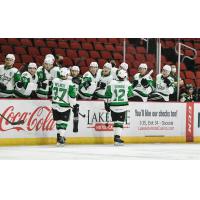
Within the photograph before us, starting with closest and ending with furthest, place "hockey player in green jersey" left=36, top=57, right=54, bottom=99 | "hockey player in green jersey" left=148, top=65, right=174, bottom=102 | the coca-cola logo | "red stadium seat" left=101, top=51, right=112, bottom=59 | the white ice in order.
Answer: the white ice → the coca-cola logo → "hockey player in green jersey" left=36, top=57, right=54, bottom=99 → "red stadium seat" left=101, top=51, right=112, bottom=59 → "hockey player in green jersey" left=148, top=65, right=174, bottom=102

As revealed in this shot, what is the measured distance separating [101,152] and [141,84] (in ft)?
6.73

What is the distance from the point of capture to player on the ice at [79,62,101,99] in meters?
9.80

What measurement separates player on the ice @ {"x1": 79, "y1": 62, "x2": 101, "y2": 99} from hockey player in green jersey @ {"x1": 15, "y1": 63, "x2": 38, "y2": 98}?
2.63ft

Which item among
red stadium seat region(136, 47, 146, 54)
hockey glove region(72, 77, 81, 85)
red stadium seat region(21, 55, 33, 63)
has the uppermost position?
red stadium seat region(136, 47, 146, 54)

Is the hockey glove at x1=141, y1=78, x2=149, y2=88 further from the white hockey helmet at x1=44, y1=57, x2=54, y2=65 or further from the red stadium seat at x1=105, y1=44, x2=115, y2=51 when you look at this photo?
the white hockey helmet at x1=44, y1=57, x2=54, y2=65

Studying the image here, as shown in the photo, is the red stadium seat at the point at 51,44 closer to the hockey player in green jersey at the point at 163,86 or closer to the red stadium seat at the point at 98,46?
the red stadium seat at the point at 98,46

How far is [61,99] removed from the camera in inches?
355

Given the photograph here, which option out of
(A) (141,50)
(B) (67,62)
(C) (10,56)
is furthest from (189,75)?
(C) (10,56)

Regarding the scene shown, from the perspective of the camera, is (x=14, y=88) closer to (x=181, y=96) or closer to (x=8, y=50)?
(x=8, y=50)

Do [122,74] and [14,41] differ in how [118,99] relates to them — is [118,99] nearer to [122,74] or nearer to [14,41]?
[122,74]

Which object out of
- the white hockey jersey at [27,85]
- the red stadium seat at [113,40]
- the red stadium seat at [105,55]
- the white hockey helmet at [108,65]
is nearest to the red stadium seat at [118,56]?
the red stadium seat at [105,55]

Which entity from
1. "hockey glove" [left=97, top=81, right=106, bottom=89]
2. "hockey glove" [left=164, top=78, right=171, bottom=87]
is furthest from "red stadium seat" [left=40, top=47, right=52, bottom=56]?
"hockey glove" [left=164, top=78, right=171, bottom=87]

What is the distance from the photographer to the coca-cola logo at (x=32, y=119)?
900 centimetres

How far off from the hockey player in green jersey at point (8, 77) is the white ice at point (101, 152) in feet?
3.20
